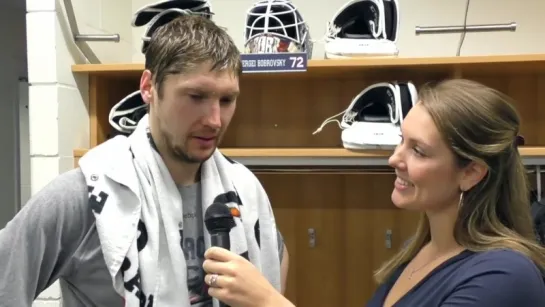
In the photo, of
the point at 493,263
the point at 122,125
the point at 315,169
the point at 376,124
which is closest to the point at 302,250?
the point at 315,169

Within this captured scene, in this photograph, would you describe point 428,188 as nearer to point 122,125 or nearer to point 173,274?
point 173,274

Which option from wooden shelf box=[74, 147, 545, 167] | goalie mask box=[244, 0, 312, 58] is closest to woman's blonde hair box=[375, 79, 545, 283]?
wooden shelf box=[74, 147, 545, 167]

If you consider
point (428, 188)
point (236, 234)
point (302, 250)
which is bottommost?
point (302, 250)

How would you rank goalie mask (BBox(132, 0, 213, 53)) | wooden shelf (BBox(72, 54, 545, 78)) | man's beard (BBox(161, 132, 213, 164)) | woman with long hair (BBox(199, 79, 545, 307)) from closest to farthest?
woman with long hair (BBox(199, 79, 545, 307))
man's beard (BBox(161, 132, 213, 164))
wooden shelf (BBox(72, 54, 545, 78))
goalie mask (BBox(132, 0, 213, 53))

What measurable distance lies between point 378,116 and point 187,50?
0.80 m

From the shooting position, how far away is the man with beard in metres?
0.98

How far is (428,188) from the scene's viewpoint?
3.39 feet

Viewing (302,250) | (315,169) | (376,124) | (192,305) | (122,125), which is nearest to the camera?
(192,305)

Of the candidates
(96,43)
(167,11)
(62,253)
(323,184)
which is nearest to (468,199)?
(62,253)

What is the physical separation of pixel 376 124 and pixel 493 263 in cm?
70

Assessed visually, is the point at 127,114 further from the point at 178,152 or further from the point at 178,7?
the point at 178,152

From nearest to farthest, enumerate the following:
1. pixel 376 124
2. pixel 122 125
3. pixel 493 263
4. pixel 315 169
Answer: pixel 493 263 → pixel 376 124 → pixel 122 125 → pixel 315 169

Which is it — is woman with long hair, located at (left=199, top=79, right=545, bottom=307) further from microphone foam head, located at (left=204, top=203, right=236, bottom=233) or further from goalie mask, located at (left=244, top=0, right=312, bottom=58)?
goalie mask, located at (left=244, top=0, right=312, bottom=58)

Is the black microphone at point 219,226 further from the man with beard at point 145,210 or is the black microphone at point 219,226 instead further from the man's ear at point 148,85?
the man's ear at point 148,85
